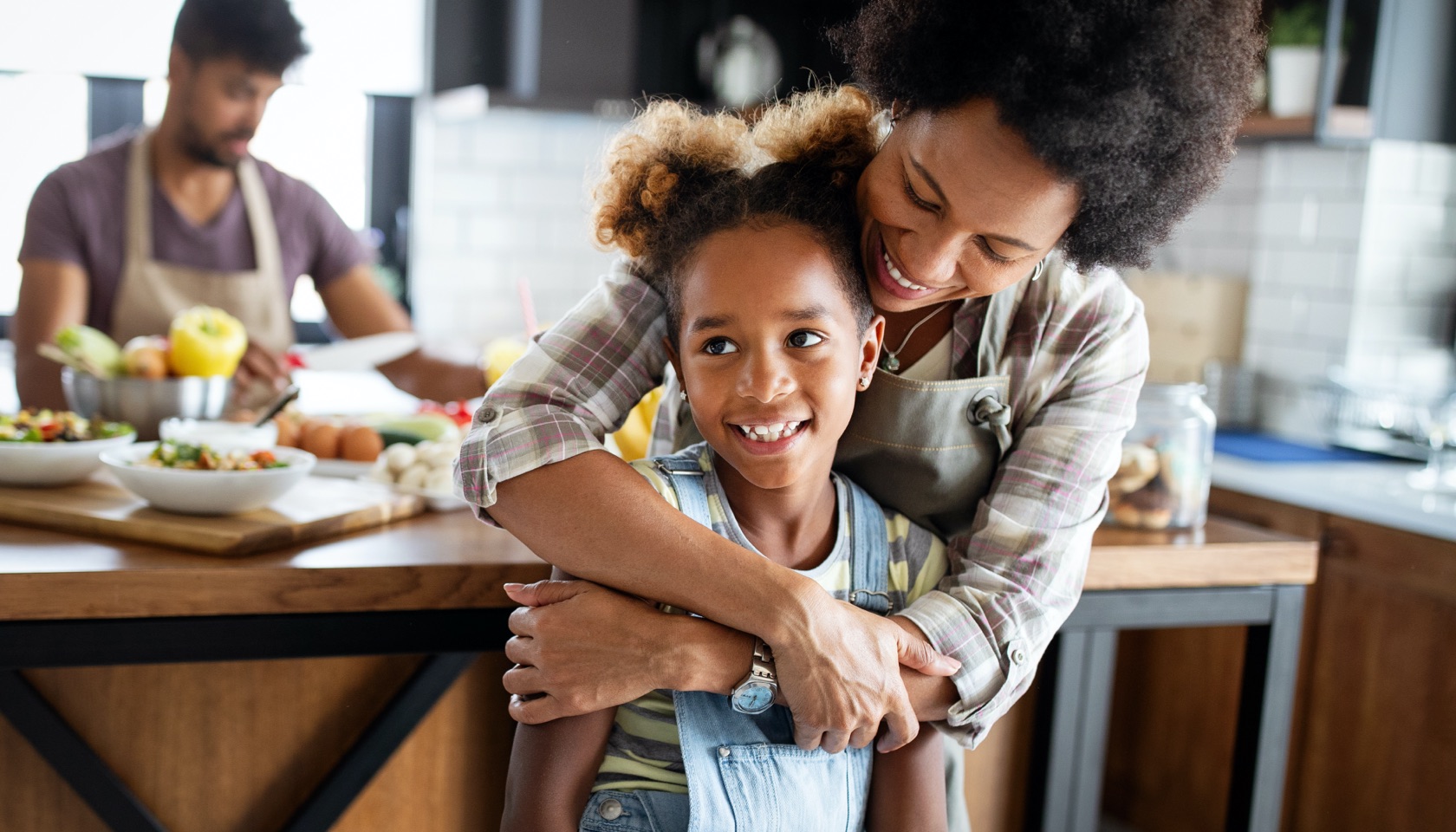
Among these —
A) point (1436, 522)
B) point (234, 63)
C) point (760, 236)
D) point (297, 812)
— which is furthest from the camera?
point (234, 63)

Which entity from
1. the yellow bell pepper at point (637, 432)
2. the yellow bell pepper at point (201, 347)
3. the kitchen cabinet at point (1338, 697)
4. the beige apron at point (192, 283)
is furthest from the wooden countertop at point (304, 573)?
the beige apron at point (192, 283)

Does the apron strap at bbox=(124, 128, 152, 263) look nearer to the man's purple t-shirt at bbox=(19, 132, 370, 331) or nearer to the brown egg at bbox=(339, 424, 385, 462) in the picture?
the man's purple t-shirt at bbox=(19, 132, 370, 331)

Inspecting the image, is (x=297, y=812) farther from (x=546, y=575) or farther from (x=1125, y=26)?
(x=1125, y=26)

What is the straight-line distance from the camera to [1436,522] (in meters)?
2.53

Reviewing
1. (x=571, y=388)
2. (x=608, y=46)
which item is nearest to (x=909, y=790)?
(x=571, y=388)

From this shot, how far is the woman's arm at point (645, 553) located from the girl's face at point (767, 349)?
0.10 metres

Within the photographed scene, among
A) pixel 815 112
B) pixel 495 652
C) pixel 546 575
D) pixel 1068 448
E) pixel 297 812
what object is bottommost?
pixel 297 812

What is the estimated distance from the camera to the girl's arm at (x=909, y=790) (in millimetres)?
1314

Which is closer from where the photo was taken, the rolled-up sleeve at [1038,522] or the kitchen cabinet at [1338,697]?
the rolled-up sleeve at [1038,522]

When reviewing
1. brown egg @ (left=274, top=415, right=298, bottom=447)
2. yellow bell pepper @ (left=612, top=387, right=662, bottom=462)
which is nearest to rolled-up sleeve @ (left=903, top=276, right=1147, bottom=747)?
yellow bell pepper @ (left=612, top=387, right=662, bottom=462)

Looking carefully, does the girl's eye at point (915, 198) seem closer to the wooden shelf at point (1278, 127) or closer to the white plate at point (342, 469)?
the white plate at point (342, 469)

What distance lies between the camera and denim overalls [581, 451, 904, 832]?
1.26 metres

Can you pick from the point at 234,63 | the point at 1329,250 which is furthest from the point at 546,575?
the point at 1329,250

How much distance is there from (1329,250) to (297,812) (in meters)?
2.90
